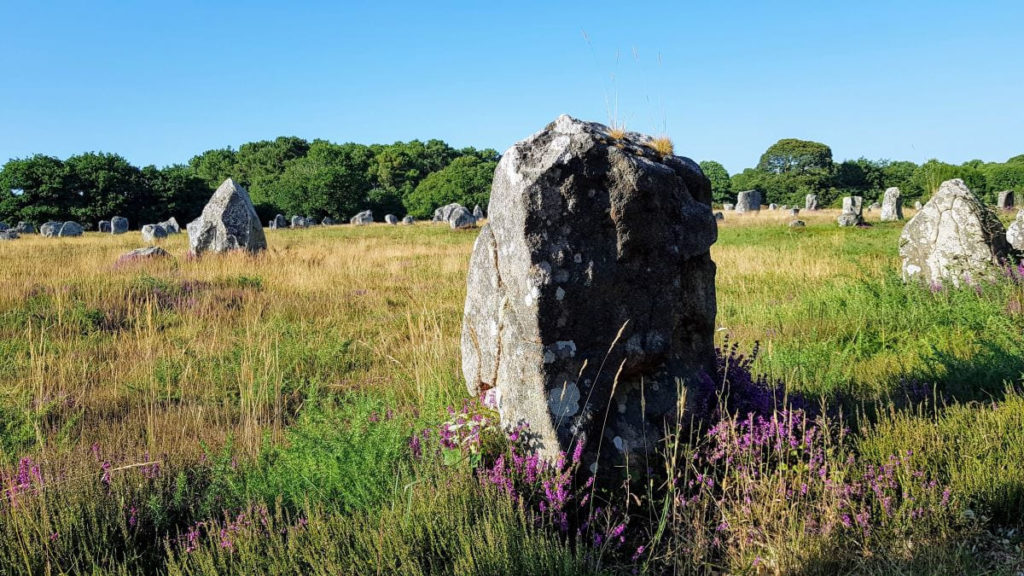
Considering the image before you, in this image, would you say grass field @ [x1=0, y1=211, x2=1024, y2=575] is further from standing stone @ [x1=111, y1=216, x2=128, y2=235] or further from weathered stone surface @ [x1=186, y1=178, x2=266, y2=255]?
standing stone @ [x1=111, y1=216, x2=128, y2=235]

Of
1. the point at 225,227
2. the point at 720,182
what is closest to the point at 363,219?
the point at 225,227

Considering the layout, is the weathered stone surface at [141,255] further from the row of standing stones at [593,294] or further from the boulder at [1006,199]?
the boulder at [1006,199]

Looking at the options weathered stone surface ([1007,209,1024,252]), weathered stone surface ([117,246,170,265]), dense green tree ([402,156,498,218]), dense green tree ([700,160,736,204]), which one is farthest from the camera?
dense green tree ([700,160,736,204])

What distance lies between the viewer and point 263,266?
1530 cm

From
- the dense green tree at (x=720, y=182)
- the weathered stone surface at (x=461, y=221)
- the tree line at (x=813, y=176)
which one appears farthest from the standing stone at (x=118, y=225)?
the dense green tree at (x=720, y=182)

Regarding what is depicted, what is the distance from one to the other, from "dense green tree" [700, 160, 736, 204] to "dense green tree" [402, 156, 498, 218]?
25.5m

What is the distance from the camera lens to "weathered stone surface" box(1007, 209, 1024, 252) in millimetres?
9258

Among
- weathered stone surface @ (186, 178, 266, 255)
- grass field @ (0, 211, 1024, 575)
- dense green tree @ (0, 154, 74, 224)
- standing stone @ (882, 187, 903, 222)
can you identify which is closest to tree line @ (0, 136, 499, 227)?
dense green tree @ (0, 154, 74, 224)

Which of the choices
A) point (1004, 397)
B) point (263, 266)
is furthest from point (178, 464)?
point (263, 266)

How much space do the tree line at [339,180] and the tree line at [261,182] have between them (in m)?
0.09

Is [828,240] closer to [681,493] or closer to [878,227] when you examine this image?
[878,227]

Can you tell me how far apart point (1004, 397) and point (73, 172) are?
2334 inches

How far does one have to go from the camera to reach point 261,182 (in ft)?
240

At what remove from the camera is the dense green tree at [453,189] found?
7112cm
